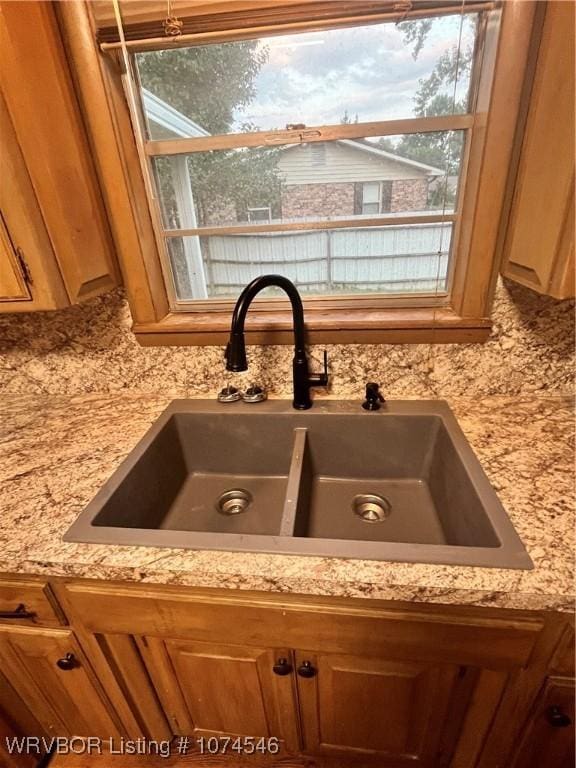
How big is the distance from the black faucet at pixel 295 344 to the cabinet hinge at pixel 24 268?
48cm

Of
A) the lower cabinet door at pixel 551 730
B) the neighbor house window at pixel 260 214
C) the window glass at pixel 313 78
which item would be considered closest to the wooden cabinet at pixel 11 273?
the window glass at pixel 313 78

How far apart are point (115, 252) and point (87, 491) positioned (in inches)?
26.2

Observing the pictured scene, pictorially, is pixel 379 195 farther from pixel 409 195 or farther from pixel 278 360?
pixel 278 360

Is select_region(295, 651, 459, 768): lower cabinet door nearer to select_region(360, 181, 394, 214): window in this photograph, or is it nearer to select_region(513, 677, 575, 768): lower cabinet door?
select_region(513, 677, 575, 768): lower cabinet door

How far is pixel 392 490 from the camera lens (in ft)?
3.52

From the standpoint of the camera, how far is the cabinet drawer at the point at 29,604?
741 millimetres

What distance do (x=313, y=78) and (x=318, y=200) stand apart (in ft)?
0.90

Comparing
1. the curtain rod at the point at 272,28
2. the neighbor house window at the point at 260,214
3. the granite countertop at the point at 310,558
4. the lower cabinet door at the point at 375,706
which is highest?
the curtain rod at the point at 272,28

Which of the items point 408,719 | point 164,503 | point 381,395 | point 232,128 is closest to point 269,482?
point 164,503

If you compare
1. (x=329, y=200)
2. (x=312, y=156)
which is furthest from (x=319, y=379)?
(x=312, y=156)

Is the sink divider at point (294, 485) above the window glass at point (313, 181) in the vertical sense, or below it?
below

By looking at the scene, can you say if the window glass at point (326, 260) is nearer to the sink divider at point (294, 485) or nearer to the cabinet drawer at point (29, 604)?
the sink divider at point (294, 485)

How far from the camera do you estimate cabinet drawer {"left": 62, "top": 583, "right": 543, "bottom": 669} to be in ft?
2.12

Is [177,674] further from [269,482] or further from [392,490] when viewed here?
[392,490]
